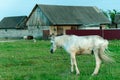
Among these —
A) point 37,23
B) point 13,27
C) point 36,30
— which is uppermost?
point 37,23

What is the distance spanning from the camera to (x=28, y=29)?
81.1 meters

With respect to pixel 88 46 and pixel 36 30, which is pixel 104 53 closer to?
pixel 88 46

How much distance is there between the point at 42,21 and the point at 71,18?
17.7 feet

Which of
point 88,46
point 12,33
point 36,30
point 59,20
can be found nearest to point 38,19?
point 36,30

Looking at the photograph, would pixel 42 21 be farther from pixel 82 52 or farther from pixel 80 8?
pixel 82 52

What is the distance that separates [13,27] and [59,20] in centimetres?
1600

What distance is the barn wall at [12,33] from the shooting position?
84619 millimetres

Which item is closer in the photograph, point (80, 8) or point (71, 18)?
point (71, 18)

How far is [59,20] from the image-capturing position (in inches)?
2916

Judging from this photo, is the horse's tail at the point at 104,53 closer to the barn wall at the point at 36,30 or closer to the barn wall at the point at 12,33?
the barn wall at the point at 36,30

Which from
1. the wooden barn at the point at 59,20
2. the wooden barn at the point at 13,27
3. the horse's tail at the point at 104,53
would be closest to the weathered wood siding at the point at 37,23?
the wooden barn at the point at 59,20

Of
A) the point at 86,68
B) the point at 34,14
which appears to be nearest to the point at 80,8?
the point at 34,14

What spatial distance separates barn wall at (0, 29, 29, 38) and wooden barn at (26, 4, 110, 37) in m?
4.36

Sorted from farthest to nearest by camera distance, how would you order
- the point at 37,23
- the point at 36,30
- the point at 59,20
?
1. the point at 36,30
2. the point at 37,23
3. the point at 59,20
